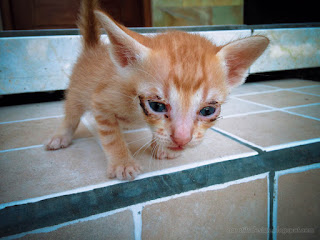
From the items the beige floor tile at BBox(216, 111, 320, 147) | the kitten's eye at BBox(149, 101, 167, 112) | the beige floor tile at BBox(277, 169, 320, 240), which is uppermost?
the kitten's eye at BBox(149, 101, 167, 112)

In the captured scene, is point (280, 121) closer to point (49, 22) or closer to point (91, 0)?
point (91, 0)

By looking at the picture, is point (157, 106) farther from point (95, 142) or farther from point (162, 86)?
point (95, 142)

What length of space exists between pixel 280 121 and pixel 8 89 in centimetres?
161

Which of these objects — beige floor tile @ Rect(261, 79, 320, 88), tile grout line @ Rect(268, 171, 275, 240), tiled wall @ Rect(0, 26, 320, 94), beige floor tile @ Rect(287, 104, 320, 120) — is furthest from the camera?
beige floor tile @ Rect(261, 79, 320, 88)

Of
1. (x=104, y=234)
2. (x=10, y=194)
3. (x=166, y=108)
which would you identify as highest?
(x=166, y=108)

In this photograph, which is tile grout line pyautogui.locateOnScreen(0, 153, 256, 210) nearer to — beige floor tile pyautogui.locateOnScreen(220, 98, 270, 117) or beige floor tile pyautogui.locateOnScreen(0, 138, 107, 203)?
beige floor tile pyautogui.locateOnScreen(0, 138, 107, 203)

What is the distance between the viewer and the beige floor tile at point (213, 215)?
2.19ft

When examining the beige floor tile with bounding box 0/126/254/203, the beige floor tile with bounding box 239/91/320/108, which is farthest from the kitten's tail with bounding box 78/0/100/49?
the beige floor tile with bounding box 239/91/320/108

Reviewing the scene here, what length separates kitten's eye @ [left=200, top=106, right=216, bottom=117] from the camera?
0.70 m

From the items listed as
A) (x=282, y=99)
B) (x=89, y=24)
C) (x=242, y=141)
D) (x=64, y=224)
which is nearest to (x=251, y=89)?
(x=282, y=99)

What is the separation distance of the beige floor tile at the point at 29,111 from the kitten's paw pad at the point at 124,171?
90cm

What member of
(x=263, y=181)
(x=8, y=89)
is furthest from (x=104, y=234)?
(x=8, y=89)

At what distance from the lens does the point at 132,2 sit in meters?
3.17

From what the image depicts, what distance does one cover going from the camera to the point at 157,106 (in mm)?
678
